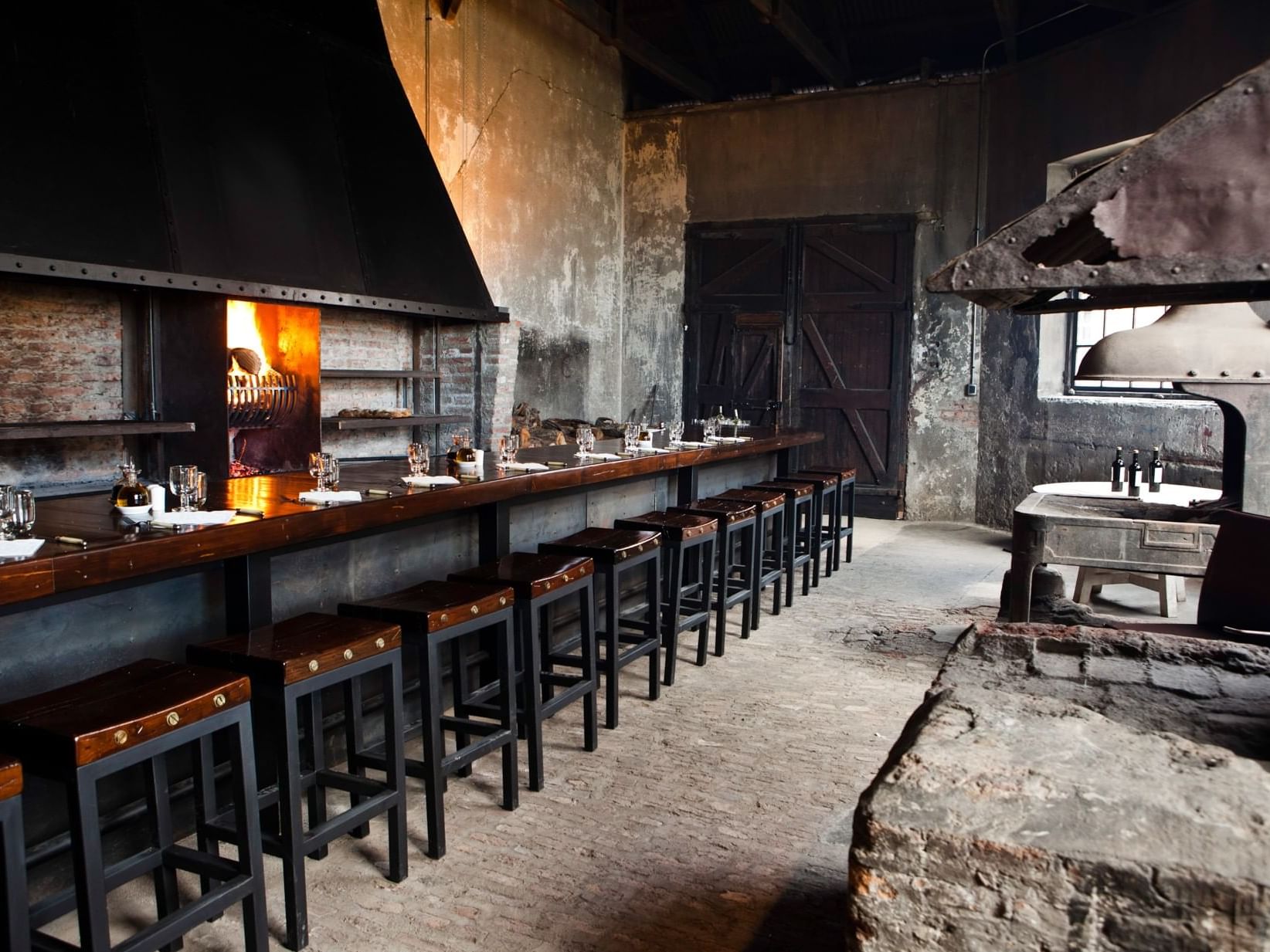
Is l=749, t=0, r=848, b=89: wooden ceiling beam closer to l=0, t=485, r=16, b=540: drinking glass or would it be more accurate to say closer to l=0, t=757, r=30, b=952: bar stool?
l=0, t=485, r=16, b=540: drinking glass

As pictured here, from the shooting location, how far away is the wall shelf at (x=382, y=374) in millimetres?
6031

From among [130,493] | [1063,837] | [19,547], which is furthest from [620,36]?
[1063,837]

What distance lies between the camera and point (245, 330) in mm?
5910

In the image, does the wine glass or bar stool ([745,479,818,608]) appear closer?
the wine glass

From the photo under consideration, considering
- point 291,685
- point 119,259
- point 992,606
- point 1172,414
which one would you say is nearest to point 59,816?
point 291,685

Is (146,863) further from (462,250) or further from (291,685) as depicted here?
(462,250)

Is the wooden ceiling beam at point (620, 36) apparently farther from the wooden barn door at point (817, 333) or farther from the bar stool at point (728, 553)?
the bar stool at point (728, 553)

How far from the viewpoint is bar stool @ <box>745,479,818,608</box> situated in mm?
5547

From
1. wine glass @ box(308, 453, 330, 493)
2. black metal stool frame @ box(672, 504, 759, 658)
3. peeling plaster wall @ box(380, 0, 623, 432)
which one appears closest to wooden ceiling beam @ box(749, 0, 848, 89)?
peeling plaster wall @ box(380, 0, 623, 432)

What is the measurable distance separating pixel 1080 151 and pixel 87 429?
6.83m

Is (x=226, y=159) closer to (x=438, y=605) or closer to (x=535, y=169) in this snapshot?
(x=438, y=605)

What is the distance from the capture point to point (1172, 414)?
7.04m

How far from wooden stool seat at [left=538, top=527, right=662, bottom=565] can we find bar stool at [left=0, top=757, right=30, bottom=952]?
217 centimetres

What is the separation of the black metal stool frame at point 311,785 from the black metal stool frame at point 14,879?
20.2 inches
